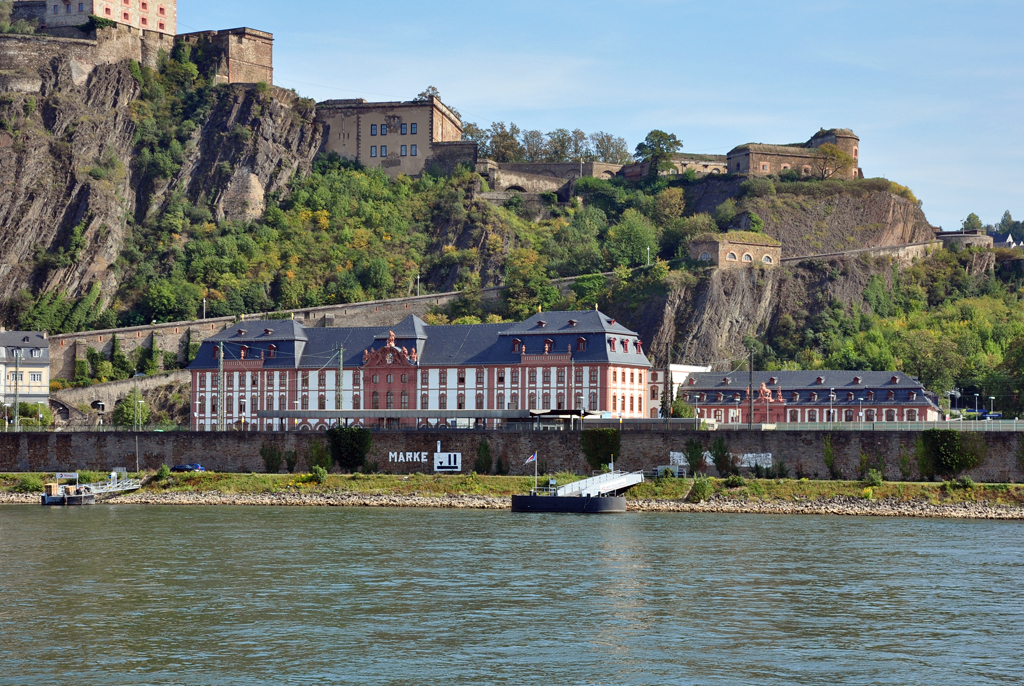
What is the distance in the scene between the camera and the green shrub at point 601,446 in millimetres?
72500

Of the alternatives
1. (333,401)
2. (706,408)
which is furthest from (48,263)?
(706,408)

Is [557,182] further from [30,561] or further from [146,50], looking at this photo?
[30,561]

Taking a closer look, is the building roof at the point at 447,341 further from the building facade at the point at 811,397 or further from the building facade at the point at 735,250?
the building facade at the point at 735,250

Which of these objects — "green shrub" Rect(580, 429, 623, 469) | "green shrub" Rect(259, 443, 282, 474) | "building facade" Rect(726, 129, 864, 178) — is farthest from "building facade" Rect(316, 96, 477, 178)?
"green shrub" Rect(580, 429, 623, 469)

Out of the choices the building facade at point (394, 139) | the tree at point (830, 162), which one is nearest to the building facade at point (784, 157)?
the tree at point (830, 162)

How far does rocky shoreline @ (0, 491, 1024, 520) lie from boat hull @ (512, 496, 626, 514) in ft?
5.92

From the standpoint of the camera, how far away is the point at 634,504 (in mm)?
66938

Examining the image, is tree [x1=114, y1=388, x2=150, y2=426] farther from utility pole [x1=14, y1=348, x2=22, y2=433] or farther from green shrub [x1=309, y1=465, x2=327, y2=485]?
green shrub [x1=309, y1=465, x2=327, y2=485]

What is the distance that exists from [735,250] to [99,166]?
6391 cm

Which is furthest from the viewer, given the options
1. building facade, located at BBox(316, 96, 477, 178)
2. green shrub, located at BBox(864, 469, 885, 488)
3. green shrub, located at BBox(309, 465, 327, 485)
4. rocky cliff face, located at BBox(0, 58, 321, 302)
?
building facade, located at BBox(316, 96, 477, 178)

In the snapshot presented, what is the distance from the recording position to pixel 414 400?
9100cm

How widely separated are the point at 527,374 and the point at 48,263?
53.3 metres

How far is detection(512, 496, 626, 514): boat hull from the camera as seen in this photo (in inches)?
2542

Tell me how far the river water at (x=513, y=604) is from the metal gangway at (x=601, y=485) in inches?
389
